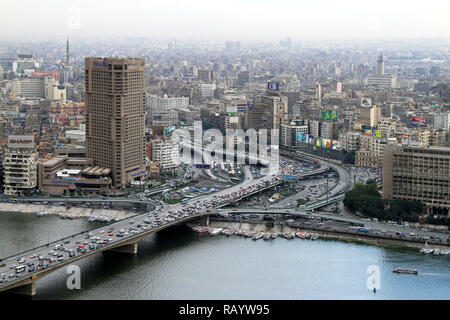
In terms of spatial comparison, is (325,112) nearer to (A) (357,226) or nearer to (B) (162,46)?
(A) (357,226)

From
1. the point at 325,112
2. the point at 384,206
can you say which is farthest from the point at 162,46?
the point at 384,206

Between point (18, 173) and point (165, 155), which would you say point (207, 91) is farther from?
point (18, 173)

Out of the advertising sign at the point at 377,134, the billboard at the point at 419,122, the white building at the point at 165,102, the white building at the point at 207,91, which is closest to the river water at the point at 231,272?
the advertising sign at the point at 377,134

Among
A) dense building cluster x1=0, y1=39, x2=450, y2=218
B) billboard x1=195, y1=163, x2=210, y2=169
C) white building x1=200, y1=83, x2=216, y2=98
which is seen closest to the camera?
dense building cluster x1=0, y1=39, x2=450, y2=218

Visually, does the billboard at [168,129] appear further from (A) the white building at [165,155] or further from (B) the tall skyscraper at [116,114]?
(B) the tall skyscraper at [116,114]

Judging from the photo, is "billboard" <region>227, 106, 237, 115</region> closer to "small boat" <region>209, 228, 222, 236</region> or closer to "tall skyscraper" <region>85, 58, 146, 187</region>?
"tall skyscraper" <region>85, 58, 146, 187</region>

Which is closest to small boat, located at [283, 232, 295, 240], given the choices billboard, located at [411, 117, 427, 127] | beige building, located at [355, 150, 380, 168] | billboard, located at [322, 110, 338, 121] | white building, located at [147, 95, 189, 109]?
beige building, located at [355, 150, 380, 168]

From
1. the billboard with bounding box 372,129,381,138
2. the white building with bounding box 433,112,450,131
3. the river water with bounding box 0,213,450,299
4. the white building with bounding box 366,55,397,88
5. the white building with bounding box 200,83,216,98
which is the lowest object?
the river water with bounding box 0,213,450,299
